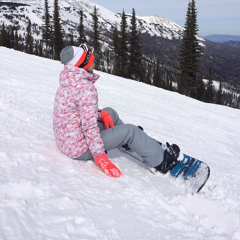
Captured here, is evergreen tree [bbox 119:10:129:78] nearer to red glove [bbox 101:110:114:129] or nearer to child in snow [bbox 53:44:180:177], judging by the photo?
red glove [bbox 101:110:114:129]

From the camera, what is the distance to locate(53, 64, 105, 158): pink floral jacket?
2.67 metres

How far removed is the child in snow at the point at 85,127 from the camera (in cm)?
269

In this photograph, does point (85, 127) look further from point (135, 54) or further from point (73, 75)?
point (135, 54)

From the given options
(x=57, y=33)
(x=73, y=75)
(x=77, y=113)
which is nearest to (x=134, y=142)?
(x=77, y=113)

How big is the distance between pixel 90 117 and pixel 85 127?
136 millimetres

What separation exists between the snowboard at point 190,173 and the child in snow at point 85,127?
5.0 inches

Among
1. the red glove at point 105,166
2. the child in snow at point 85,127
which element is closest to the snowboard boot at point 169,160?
the child in snow at point 85,127

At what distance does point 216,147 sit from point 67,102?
4314 millimetres

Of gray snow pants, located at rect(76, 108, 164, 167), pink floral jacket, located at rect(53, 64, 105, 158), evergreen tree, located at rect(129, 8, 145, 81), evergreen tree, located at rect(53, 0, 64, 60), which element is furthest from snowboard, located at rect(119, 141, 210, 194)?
evergreen tree, located at rect(53, 0, 64, 60)

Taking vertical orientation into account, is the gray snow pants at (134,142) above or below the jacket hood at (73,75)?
below

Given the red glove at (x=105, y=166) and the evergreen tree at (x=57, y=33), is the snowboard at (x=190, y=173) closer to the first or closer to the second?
the red glove at (x=105, y=166)

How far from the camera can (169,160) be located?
10.0ft

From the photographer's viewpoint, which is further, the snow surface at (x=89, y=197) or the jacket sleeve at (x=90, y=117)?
the jacket sleeve at (x=90, y=117)

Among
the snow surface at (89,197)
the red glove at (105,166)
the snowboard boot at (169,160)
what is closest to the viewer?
the snow surface at (89,197)
